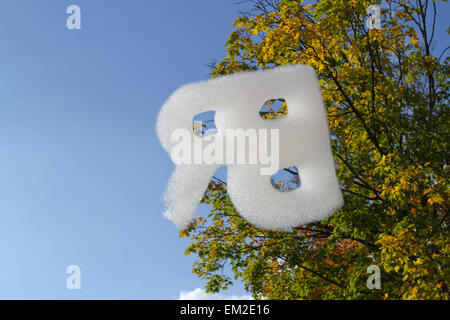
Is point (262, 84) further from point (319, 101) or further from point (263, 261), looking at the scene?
point (263, 261)

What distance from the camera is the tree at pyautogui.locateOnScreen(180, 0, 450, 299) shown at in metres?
6.35

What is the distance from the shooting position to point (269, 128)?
780 centimetres

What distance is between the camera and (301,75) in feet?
27.2

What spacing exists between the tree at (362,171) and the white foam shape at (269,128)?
46 centimetres

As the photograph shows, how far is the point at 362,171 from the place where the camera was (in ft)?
28.9

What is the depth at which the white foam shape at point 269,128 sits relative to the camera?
7.74 m

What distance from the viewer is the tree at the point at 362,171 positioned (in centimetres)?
635

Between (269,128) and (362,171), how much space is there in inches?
95.2

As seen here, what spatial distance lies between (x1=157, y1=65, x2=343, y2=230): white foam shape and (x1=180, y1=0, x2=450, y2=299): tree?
46 cm

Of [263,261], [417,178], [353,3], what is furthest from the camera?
[263,261]
